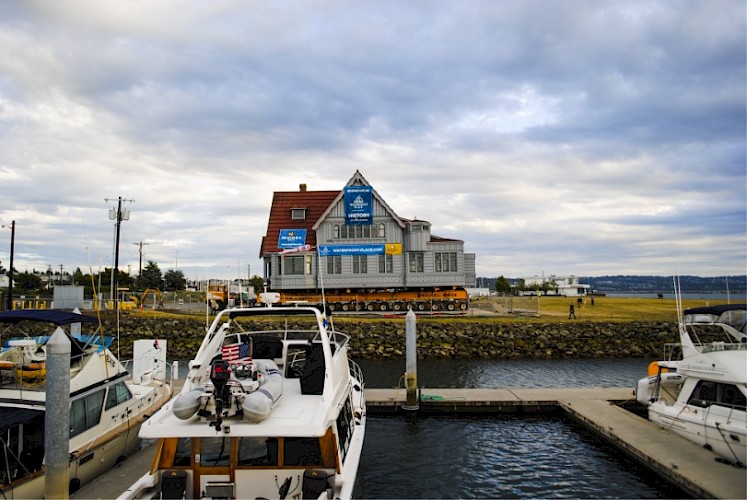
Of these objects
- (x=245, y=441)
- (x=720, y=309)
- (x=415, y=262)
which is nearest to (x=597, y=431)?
(x=720, y=309)

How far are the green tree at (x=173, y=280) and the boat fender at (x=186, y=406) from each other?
3288 inches

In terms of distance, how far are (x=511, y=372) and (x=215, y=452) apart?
2287 cm

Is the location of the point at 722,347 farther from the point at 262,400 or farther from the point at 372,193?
the point at 372,193

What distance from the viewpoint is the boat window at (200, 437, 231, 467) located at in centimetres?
784

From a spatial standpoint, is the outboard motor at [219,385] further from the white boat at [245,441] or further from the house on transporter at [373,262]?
the house on transporter at [373,262]

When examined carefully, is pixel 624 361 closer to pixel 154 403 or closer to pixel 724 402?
pixel 724 402

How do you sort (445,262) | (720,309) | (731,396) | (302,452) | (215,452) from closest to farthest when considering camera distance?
(215,452), (302,452), (731,396), (720,309), (445,262)

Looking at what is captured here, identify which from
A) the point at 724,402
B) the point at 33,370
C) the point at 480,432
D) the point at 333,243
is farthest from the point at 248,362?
the point at 333,243

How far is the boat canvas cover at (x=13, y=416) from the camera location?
9.60 m

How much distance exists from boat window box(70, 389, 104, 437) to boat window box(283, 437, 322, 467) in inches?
239

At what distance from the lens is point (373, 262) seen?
146 ft

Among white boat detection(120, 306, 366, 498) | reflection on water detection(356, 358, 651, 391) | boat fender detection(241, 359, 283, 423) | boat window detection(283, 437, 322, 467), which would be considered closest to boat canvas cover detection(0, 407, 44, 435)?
white boat detection(120, 306, 366, 498)

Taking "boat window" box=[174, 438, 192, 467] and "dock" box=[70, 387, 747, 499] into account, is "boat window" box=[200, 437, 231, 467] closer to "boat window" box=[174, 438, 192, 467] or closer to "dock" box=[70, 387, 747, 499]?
"boat window" box=[174, 438, 192, 467]

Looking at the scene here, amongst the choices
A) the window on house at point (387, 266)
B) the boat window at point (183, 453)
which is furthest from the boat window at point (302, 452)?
the window on house at point (387, 266)
